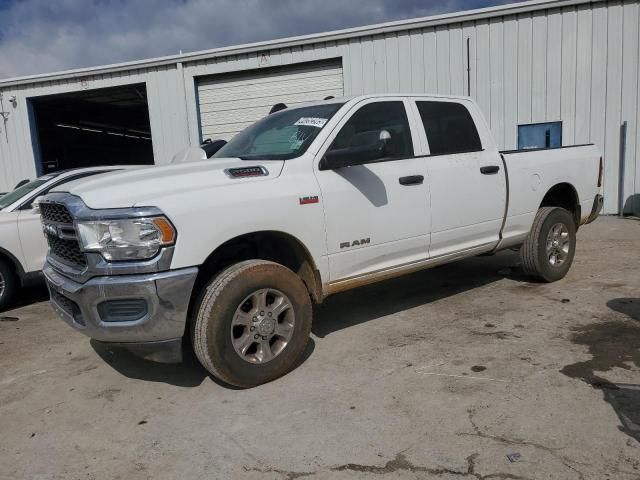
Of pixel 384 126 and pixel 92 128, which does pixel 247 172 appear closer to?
pixel 384 126

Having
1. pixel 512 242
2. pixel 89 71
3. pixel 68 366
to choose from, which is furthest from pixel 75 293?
pixel 89 71

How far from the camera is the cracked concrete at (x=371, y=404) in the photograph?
2664 mm

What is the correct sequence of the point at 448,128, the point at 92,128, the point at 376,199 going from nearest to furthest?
the point at 376,199, the point at 448,128, the point at 92,128

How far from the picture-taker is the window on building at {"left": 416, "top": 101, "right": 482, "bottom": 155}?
4.70m

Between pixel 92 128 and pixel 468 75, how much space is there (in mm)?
21363

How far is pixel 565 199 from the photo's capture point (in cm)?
614

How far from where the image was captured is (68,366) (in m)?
4.22

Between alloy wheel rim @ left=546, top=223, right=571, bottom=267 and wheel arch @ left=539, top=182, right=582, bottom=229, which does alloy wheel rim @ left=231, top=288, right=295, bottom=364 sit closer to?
alloy wheel rim @ left=546, top=223, right=571, bottom=267

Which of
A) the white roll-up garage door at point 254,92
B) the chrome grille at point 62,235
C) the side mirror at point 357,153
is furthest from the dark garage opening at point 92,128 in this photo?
the side mirror at point 357,153

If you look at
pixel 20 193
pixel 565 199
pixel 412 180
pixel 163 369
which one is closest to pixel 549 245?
pixel 565 199

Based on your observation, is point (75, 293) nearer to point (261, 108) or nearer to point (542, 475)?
point (542, 475)

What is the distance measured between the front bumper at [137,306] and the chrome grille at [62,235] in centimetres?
25

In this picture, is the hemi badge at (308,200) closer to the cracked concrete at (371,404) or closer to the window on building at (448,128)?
the cracked concrete at (371,404)

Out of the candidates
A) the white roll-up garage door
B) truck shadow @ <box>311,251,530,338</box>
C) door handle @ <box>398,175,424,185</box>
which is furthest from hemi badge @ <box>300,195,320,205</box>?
the white roll-up garage door
